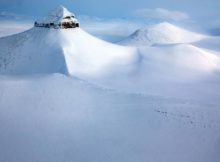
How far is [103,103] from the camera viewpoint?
936 inches

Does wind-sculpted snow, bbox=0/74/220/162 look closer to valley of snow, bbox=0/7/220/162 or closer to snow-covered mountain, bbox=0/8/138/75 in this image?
valley of snow, bbox=0/7/220/162

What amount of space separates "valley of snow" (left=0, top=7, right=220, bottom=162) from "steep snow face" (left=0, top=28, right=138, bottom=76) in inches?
5.7

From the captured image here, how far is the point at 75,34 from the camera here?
40.1 meters

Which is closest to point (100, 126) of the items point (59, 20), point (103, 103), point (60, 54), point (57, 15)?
point (103, 103)

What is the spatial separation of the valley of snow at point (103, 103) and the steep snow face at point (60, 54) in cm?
14

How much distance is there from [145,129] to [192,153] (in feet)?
12.8

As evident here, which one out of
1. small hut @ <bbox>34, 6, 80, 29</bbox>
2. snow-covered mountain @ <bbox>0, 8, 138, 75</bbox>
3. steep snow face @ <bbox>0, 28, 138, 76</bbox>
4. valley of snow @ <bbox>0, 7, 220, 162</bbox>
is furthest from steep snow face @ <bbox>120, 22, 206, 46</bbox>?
valley of snow @ <bbox>0, 7, 220, 162</bbox>

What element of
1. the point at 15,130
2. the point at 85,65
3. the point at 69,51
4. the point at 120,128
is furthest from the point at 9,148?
the point at 69,51

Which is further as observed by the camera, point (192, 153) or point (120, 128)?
point (120, 128)

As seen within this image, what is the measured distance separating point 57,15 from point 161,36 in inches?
2059

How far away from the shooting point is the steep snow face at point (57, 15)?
40562 mm

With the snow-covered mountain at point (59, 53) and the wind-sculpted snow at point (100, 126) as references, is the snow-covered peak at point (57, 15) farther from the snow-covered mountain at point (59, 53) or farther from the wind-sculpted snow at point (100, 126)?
the wind-sculpted snow at point (100, 126)

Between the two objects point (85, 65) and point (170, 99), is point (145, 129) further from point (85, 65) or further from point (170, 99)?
point (85, 65)

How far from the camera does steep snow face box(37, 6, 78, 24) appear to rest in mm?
40562
